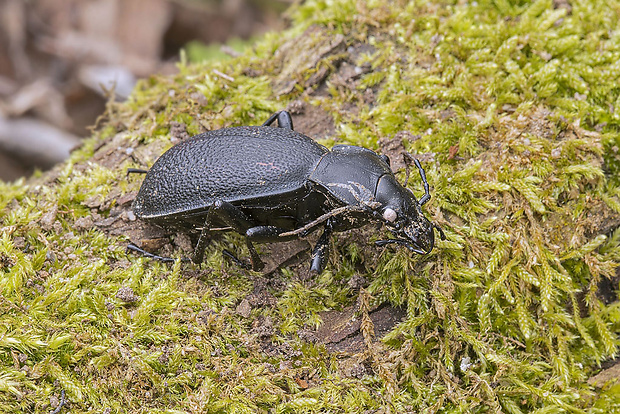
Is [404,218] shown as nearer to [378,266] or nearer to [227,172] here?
[378,266]

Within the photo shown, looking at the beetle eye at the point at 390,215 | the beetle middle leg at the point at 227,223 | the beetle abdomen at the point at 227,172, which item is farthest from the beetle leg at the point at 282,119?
the beetle eye at the point at 390,215

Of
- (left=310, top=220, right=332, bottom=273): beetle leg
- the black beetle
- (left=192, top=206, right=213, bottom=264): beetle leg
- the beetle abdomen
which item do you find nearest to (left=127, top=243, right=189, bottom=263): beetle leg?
the black beetle

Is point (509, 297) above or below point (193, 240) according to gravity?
below

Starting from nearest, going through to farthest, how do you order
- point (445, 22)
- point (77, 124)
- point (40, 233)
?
point (40, 233) → point (445, 22) → point (77, 124)

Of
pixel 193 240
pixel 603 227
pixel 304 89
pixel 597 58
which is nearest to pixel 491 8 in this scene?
pixel 597 58

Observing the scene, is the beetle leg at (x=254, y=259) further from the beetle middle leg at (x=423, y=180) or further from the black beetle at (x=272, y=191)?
the beetle middle leg at (x=423, y=180)

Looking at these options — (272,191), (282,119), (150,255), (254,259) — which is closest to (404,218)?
(272,191)

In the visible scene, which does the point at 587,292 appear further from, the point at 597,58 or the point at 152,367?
the point at 152,367
